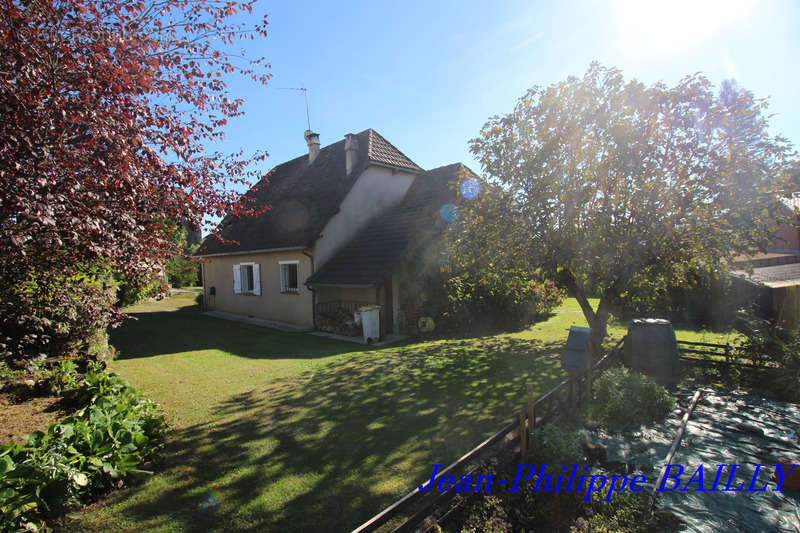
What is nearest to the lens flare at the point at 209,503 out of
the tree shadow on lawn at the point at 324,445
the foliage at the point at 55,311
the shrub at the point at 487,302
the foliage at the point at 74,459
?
the tree shadow on lawn at the point at 324,445

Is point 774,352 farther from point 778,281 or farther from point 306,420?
point 306,420

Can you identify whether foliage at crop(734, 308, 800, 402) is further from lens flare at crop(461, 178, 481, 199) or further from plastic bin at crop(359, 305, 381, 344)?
plastic bin at crop(359, 305, 381, 344)

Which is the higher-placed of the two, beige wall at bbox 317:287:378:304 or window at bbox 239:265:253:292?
window at bbox 239:265:253:292

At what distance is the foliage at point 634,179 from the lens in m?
7.16

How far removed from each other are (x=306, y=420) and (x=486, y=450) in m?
2.73

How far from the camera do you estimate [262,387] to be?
22.4ft

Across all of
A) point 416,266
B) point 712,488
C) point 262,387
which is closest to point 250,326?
point 416,266

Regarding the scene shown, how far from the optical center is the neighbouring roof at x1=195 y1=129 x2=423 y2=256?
1391 centimetres

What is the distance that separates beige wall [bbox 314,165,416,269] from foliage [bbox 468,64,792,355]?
6750mm

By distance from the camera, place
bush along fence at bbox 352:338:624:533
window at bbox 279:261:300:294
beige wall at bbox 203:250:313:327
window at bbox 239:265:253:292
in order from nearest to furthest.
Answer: bush along fence at bbox 352:338:624:533 → beige wall at bbox 203:250:313:327 → window at bbox 279:261:300:294 → window at bbox 239:265:253:292

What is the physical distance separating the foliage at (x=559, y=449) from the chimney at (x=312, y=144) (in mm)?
17192

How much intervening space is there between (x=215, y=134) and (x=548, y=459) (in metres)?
5.88

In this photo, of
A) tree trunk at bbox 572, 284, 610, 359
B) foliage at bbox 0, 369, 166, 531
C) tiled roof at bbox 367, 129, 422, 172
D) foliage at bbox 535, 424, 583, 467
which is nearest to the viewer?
foliage at bbox 0, 369, 166, 531

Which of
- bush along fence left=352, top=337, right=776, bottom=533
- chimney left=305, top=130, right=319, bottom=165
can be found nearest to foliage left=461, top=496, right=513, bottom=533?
bush along fence left=352, top=337, right=776, bottom=533
